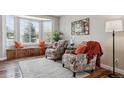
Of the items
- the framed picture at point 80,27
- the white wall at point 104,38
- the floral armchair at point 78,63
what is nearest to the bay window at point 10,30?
the framed picture at point 80,27

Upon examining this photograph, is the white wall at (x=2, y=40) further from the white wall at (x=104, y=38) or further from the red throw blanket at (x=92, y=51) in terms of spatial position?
the red throw blanket at (x=92, y=51)

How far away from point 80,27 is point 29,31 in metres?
2.90

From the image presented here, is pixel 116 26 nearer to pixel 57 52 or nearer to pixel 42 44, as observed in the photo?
pixel 57 52

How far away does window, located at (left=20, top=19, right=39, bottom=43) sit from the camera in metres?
5.64

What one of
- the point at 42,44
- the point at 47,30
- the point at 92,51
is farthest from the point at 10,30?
the point at 92,51

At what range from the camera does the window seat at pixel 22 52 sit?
4644 mm

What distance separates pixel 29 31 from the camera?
19.6 ft

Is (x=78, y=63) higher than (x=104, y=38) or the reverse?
the reverse

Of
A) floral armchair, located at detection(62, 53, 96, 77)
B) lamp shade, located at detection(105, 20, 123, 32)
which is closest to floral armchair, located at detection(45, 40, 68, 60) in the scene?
floral armchair, located at detection(62, 53, 96, 77)

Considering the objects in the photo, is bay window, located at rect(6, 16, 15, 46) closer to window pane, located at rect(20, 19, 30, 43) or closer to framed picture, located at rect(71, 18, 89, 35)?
window pane, located at rect(20, 19, 30, 43)

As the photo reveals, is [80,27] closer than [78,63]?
No
